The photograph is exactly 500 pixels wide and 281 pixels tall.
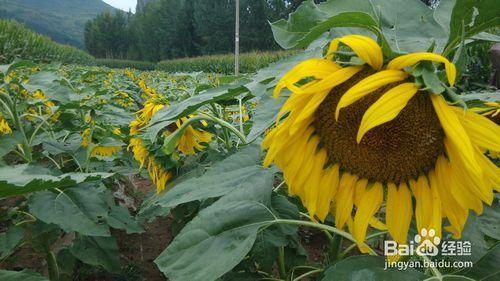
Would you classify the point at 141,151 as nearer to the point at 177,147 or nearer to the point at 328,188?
the point at 177,147

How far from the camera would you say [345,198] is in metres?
0.71

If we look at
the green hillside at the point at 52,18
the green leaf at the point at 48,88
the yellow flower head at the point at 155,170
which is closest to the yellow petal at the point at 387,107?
the yellow flower head at the point at 155,170

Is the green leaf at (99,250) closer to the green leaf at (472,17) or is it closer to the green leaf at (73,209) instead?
the green leaf at (73,209)

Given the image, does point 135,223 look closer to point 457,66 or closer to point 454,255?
point 454,255

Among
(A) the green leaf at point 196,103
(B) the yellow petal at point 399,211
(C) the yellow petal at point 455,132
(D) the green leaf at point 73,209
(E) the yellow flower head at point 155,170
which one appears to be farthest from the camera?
(E) the yellow flower head at point 155,170

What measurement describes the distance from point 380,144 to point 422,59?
13 cm

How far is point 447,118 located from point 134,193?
87.3 inches

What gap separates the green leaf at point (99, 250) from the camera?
5.18 feet

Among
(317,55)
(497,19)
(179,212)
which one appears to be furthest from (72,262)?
(497,19)

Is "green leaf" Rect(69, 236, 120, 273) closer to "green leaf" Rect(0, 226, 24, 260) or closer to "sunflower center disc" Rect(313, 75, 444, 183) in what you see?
"green leaf" Rect(0, 226, 24, 260)

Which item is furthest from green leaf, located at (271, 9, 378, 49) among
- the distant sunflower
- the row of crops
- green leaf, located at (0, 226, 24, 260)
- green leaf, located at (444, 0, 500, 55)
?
the row of crops

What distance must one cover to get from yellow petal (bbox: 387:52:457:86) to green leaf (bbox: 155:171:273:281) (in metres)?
0.37

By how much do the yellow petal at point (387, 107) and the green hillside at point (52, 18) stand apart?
94320 mm

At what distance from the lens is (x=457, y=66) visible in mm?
613
